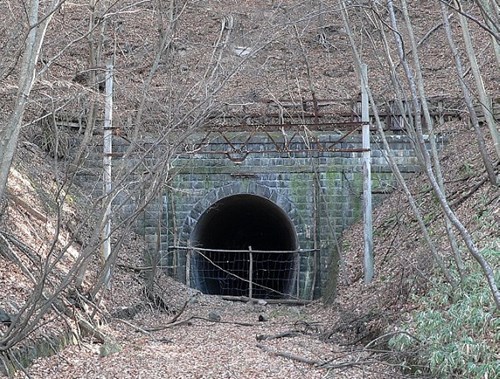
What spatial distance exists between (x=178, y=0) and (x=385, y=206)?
8048 millimetres

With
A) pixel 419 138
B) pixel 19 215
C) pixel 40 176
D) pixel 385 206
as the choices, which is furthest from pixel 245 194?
pixel 419 138

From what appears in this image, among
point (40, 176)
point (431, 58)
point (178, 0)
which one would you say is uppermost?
point (431, 58)

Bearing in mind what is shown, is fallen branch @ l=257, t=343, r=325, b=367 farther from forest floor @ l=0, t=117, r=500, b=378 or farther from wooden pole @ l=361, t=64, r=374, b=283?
wooden pole @ l=361, t=64, r=374, b=283

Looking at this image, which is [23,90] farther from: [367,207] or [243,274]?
[243,274]

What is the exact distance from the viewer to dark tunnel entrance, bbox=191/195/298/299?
18.0m

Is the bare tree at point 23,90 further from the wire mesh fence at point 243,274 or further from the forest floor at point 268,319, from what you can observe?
the wire mesh fence at point 243,274

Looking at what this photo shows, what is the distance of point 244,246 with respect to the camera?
25344 millimetres

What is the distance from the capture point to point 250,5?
31.7 meters

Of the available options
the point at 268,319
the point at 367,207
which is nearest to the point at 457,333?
the point at 367,207

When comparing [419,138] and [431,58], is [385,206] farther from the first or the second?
[431,58]

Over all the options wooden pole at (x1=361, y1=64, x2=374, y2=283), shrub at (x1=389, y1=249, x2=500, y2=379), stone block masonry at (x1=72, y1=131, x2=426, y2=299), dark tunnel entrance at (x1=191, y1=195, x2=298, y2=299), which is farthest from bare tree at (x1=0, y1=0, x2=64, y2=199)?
stone block masonry at (x1=72, y1=131, x2=426, y2=299)

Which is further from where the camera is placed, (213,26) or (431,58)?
(213,26)

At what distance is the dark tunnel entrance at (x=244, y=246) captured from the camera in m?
18.0

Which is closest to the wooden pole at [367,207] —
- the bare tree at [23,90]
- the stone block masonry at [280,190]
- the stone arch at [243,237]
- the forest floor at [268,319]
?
the forest floor at [268,319]
